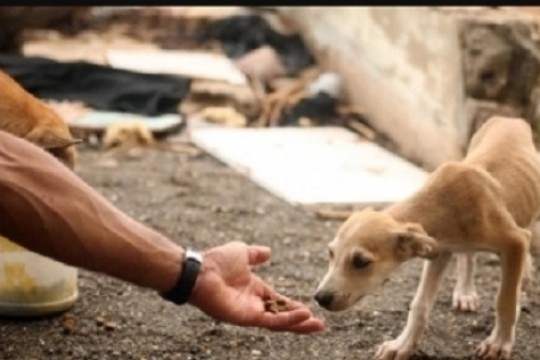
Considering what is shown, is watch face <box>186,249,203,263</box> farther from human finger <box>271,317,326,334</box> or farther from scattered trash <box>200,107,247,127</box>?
scattered trash <box>200,107,247,127</box>

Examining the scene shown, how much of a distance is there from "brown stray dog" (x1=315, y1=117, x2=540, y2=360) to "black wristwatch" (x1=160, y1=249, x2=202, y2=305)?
1.13ft

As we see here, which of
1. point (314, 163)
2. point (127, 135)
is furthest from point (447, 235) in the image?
point (127, 135)

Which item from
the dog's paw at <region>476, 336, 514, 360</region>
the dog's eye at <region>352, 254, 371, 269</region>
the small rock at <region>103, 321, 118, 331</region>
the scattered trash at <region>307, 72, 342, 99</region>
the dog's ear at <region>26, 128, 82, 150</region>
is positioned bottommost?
the scattered trash at <region>307, 72, 342, 99</region>

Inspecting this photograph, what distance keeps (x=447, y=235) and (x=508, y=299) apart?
0.62ft

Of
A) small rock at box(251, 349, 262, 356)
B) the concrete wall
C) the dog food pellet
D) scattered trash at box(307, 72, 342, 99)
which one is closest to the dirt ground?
small rock at box(251, 349, 262, 356)

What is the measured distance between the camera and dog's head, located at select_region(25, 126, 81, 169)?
277 centimetres

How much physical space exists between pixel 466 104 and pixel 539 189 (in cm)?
128

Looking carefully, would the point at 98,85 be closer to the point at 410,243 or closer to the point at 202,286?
the point at 410,243

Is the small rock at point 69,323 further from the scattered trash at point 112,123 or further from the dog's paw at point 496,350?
the scattered trash at point 112,123

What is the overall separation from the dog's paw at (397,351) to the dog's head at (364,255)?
8.9 inches

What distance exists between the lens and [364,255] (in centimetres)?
244

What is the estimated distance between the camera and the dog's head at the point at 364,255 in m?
2.44

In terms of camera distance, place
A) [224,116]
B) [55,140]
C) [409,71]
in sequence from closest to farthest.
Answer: [55,140] < [409,71] < [224,116]

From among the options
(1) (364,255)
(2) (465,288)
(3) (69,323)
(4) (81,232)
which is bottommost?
(3) (69,323)
